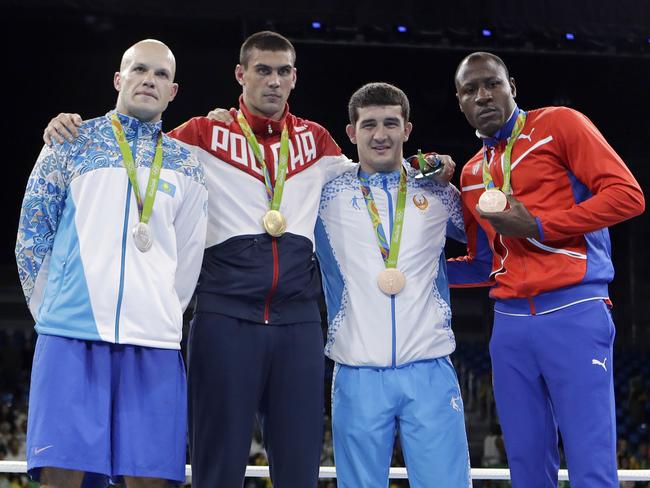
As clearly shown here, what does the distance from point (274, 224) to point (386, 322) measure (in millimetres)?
526

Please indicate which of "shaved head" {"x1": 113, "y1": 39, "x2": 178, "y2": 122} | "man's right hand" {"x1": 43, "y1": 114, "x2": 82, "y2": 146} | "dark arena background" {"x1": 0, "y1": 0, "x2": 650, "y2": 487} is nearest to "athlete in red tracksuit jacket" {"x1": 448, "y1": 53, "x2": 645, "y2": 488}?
"shaved head" {"x1": 113, "y1": 39, "x2": 178, "y2": 122}

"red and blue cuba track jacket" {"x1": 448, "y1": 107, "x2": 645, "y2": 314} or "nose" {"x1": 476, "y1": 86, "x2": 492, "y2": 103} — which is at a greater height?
"nose" {"x1": 476, "y1": 86, "x2": 492, "y2": 103}

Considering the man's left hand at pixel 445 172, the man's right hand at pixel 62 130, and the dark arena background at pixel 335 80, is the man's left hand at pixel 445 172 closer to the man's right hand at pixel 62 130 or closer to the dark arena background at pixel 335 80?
the man's right hand at pixel 62 130

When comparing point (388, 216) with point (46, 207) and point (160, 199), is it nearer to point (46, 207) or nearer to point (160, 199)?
point (160, 199)

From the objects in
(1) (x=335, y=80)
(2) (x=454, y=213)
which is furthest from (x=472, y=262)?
(1) (x=335, y=80)

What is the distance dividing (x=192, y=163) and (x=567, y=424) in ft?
4.90

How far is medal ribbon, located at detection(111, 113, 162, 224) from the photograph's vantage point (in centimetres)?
256

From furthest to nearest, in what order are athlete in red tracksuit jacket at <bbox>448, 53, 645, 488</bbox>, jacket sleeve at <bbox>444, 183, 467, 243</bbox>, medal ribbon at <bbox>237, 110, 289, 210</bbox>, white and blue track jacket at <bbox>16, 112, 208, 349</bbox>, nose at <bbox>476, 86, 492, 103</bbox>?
jacket sleeve at <bbox>444, 183, 467, 243</bbox> < nose at <bbox>476, 86, 492, 103</bbox> < medal ribbon at <bbox>237, 110, 289, 210</bbox> < athlete in red tracksuit jacket at <bbox>448, 53, 645, 488</bbox> < white and blue track jacket at <bbox>16, 112, 208, 349</bbox>

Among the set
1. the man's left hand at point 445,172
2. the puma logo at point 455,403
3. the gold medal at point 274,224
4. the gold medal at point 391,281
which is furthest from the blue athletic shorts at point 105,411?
the man's left hand at point 445,172

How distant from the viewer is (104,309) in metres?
2.46

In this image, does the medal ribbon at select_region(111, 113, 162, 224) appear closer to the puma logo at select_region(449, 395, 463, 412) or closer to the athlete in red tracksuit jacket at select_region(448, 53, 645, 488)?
the athlete in red tracksuit jacket at select_region(448, 53, 645, 488)

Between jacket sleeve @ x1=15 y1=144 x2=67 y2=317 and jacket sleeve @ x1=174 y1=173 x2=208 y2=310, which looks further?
jacket sleeve @ x1=174 y1=173 x2=208 y2=310

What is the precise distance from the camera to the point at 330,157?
3170 millimetres

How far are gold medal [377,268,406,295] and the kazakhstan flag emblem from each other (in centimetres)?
79
